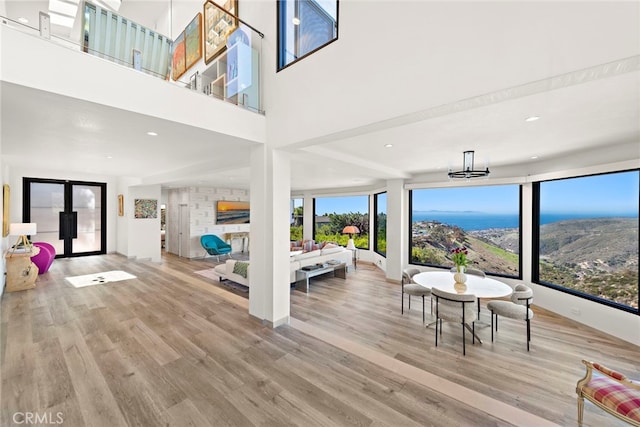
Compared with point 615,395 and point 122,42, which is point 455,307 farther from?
point 122,42

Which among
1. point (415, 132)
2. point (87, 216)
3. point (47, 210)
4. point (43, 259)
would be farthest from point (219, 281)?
point (47, 210)

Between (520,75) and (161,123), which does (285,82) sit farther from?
(520,75)

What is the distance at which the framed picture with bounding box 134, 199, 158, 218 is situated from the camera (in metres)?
8.04

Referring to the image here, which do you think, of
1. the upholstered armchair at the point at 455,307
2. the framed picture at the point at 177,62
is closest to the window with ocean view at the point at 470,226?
the upholstered armchair at the point at 455,307

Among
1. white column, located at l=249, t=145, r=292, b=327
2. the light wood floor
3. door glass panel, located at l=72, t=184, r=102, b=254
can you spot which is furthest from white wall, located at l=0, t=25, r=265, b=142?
door glass panel, located at l=72, t=184, r=102, b=254

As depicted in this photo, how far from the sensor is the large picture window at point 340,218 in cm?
929

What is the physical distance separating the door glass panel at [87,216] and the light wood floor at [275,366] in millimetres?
4267

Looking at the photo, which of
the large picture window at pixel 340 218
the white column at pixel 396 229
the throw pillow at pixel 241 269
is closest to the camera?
the throw pillow at pixel 241 269

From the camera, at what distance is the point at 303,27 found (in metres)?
3.30

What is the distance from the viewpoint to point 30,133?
10.4ft

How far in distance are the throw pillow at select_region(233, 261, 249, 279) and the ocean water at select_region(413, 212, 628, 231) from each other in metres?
4.51

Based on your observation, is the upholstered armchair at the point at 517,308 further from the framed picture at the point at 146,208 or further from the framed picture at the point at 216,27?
the framed picture at the point at 146,208

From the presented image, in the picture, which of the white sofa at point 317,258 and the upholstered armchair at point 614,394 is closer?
the upholstered armchair at point 614,394

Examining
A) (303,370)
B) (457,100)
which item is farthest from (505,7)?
(303,370)
